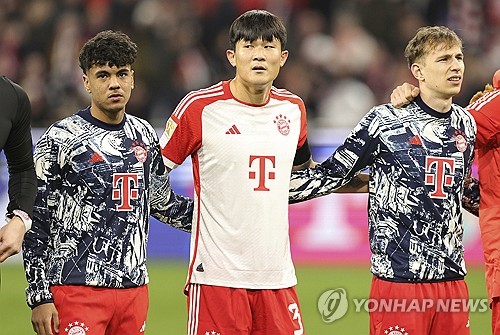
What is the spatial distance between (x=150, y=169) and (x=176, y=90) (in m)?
7.81

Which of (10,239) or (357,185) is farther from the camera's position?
(357,185)

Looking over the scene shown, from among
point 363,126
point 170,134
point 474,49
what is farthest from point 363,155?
point 474,49

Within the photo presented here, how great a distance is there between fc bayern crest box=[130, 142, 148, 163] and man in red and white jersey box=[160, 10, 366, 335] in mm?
149

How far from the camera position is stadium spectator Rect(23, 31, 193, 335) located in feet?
15.3

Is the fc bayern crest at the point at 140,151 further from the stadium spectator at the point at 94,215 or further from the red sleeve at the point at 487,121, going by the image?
the red sleeve at the point at 487,121

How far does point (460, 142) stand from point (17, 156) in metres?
2.19

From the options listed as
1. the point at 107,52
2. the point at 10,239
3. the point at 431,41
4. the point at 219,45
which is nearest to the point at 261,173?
the point at 107,52

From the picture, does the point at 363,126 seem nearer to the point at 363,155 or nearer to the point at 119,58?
the point at 363,155

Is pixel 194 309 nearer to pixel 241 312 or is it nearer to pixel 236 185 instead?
pixel 241 312

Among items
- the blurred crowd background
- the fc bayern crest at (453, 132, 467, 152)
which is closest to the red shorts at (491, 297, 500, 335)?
the fc bayern crest at (453, 132, 467, 152)

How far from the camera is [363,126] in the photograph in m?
5.02

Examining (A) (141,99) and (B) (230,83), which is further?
(A) (141,99)

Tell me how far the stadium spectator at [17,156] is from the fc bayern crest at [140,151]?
2.51 ft

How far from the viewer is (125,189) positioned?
15.7ft
